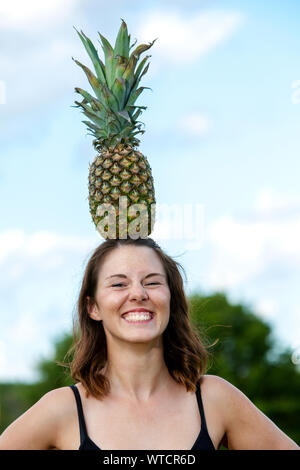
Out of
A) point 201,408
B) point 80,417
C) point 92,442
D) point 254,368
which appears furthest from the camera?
point 254,368

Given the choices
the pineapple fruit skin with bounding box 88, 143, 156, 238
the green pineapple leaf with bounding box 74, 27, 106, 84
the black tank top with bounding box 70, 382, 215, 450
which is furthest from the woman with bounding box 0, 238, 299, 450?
the green pineapple leaf with bounding box 74, 27, 106, 84

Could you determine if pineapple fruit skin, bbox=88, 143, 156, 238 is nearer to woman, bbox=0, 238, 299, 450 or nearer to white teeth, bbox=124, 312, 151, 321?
woman, bbox=0, 238, 299, 450

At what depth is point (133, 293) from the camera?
197 inches

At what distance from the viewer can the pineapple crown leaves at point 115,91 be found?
5988 millimetres

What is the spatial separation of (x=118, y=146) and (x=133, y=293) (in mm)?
1548

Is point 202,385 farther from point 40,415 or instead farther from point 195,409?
point 40,415

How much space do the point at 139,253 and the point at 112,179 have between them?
0.73 metres

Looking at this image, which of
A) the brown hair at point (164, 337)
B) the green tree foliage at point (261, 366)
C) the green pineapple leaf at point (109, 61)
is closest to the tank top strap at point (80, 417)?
the brown hair at point (164, 337)

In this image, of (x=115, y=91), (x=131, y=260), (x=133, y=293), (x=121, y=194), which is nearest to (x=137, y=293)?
(x=133, y=293)

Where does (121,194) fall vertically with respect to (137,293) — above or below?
above

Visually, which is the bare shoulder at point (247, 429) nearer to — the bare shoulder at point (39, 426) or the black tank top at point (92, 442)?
the black tank top at point (92, 442)

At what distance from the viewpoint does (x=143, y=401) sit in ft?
16.8

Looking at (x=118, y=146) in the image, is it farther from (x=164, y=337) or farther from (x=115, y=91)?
(x=164, y=337)

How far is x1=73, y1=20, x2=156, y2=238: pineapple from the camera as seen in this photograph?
18.1ft
